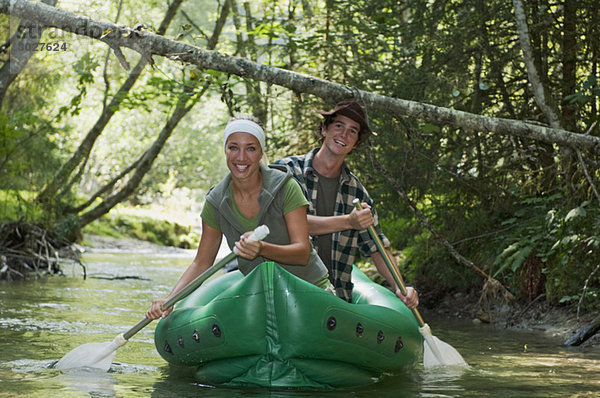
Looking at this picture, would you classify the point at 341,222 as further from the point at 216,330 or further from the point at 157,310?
the point at 157,310

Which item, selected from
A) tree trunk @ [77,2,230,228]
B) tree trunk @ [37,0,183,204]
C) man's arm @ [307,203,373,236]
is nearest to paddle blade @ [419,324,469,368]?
man's arm @ [307,203,373,236]

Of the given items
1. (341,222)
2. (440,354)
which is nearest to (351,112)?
(341,222)

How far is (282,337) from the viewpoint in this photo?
3668 mm

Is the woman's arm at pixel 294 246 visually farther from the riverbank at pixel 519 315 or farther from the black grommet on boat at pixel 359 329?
the riverbank at pixel 519 315

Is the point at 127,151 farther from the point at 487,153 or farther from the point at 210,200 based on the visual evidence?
the point at 210,200

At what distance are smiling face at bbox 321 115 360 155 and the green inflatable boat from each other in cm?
107

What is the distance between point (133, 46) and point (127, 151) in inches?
1044

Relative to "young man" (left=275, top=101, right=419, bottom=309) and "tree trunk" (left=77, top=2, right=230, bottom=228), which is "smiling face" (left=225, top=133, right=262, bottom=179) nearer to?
"young man" (left=275, top=101, right=419, bottom=309)

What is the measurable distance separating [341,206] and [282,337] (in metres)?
1.30

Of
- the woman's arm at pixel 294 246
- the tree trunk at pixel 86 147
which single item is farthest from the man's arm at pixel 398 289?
the tree trunk at pixel 86 147

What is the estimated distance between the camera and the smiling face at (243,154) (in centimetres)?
387

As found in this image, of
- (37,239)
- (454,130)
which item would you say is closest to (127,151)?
(37,239)

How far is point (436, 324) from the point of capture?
7039 mm

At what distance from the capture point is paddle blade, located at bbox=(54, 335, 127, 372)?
4.30m
